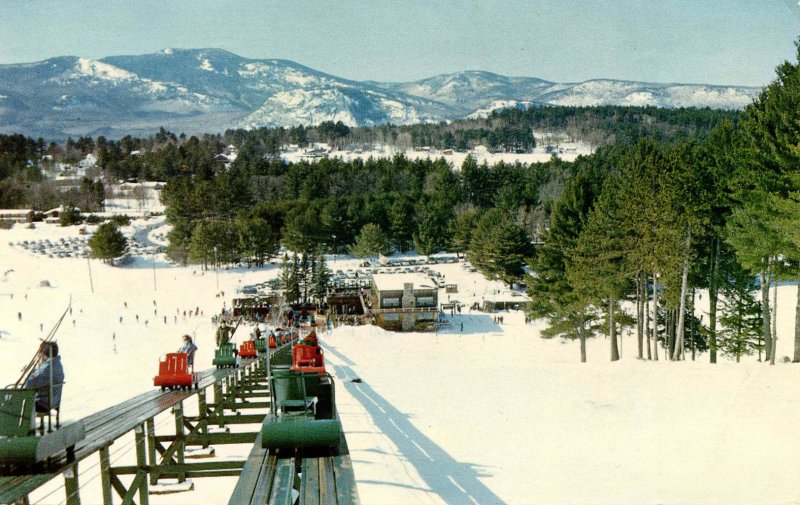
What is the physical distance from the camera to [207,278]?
88.1 metres

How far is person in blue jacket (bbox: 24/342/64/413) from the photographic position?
718 cm

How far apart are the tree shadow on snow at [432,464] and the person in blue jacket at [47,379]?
581cm

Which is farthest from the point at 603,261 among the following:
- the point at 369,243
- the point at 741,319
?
the point at 369,243

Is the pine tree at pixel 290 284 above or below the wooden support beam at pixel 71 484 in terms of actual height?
below

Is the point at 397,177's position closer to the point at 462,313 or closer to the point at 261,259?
the point at 261,259

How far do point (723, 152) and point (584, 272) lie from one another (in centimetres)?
949

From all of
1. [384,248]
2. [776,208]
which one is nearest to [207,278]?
[384,248]

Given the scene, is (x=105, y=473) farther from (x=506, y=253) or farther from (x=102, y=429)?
(x=506, y=253)

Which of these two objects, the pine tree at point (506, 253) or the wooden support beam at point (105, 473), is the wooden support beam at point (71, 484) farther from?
the pine tree at point (506, 253)

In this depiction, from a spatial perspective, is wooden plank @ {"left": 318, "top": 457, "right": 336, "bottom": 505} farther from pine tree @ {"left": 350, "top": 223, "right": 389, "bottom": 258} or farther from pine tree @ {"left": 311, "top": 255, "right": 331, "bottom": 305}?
pine tree @ {"left": 350, "top": 223, "right": 389, "bottom": 258}

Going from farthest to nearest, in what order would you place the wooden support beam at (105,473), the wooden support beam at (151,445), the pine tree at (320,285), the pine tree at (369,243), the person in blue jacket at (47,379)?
the pine tree at (369,243), the pine tree at (320,285), the wooden support beam at (151,445), the wooden support beam at (105,473), the person in blue jacket at (47,379)

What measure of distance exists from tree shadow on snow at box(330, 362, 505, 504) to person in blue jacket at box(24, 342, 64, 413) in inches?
229

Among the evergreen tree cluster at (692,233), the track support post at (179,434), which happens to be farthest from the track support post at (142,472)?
the evergreen tree cluster at (692,233)

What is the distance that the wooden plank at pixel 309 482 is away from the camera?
493 cm
